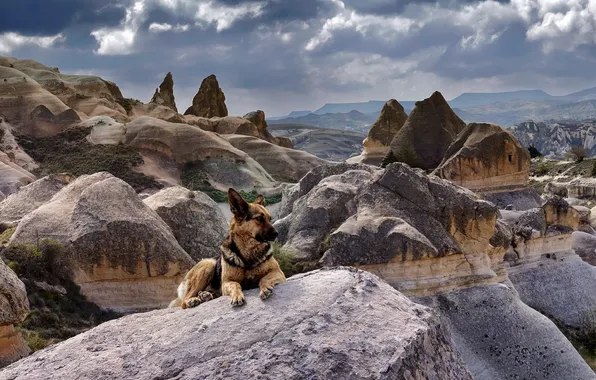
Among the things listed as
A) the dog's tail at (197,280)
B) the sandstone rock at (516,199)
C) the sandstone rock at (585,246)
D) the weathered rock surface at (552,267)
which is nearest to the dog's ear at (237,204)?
the dog's tail at (197,280)

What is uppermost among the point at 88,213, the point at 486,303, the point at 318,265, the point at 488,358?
the point at 88,213

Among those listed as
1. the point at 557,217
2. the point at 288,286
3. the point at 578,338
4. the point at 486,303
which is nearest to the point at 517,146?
the point at 557,217

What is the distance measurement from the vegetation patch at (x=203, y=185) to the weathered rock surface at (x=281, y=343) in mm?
30616

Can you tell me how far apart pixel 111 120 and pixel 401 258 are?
34.4m

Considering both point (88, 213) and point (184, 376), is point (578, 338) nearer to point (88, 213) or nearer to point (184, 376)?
point (88, 213)

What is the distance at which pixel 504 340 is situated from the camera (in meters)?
11.9

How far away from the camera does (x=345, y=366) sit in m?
3.19

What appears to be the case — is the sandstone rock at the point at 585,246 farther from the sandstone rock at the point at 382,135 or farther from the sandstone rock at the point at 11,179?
the sandstone rock at the point at 11,179

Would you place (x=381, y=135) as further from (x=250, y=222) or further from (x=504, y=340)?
(x=250, y=222)

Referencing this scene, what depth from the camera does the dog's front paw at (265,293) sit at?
3.85 meters

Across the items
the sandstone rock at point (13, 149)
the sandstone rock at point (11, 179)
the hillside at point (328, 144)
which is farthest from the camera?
the hillside at point (328, 144)

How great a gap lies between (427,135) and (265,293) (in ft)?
112

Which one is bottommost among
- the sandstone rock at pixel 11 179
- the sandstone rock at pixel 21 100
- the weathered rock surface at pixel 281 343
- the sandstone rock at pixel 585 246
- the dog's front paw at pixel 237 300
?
the sandstone rock at pixel 585 246

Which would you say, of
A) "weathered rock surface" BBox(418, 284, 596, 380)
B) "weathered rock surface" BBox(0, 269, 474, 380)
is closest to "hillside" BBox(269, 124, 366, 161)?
"weathered rock surface" BBox(418, 284, 596, 380)
